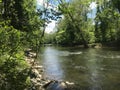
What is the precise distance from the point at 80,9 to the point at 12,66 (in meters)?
70.6

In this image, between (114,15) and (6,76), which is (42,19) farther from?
(114,15)

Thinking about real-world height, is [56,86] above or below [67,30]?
below

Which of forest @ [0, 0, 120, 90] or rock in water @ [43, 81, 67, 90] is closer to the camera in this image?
forest @ [0, 0, 120, 90]

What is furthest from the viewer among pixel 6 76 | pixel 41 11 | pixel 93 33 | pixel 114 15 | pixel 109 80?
pixel 93 33

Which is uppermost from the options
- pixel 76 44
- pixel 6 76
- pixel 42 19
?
pixel 42 19

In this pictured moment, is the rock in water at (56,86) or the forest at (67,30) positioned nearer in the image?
the forest at (67,30)

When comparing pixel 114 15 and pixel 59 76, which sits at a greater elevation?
pixel 114 15

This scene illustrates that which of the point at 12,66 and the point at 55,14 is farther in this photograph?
the point at 55,14

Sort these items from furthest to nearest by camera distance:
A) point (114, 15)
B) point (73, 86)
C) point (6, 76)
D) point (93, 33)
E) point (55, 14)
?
1. point (93, 33)
2. point (114, 15)
3. point (73, 86)
4. point (55, 14)
5. point (6, 76)

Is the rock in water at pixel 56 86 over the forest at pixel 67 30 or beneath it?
beneath

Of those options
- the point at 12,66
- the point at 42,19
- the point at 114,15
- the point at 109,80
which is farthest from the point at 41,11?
the point at 114,15

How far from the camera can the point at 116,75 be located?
2084 cm

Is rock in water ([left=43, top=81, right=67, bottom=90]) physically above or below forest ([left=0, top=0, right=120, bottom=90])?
below

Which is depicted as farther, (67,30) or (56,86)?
(67,30)
